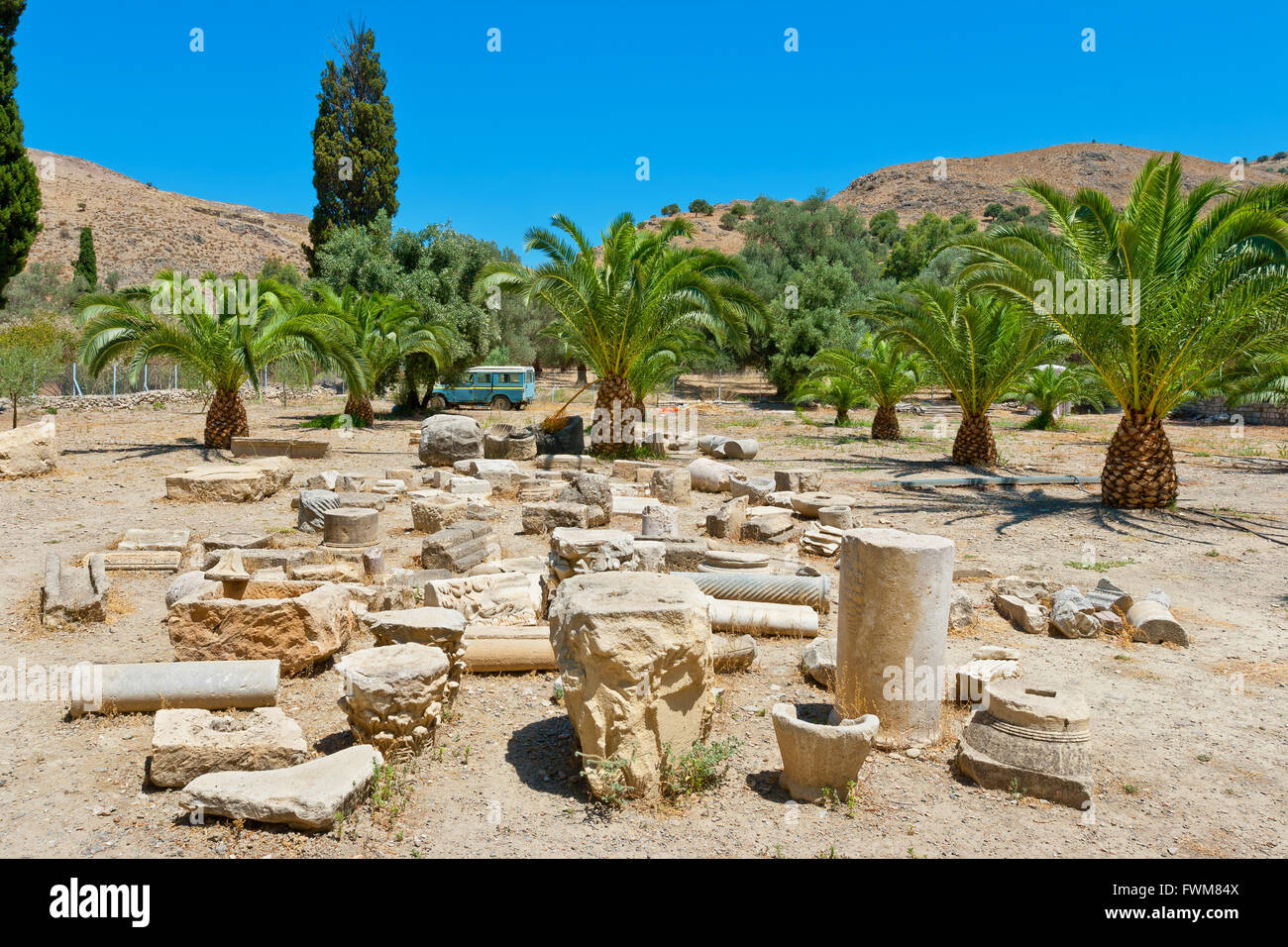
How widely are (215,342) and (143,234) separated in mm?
46398

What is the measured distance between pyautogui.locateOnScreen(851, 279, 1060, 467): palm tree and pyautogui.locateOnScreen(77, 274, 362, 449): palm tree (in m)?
11.7

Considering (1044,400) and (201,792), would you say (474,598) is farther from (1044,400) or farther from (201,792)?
(1044,400)

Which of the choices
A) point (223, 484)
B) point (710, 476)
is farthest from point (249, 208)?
point (710, 476)

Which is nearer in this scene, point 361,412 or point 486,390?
point 361,412

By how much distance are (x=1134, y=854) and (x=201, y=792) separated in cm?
464

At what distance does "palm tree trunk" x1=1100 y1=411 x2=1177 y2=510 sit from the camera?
11836 millimetres

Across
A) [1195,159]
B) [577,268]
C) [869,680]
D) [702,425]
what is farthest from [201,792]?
[1195,159]

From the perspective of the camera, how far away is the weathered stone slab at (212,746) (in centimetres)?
444

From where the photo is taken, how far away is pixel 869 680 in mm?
5164

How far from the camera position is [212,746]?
4512 millimetres

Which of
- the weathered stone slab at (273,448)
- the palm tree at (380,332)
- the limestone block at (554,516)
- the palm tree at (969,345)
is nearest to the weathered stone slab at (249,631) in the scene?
the limestone block at (554,516)

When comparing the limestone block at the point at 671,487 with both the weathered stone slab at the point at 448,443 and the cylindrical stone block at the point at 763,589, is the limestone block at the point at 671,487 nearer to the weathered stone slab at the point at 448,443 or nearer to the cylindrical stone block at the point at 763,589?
the weathered stone slab at the point at 448,443

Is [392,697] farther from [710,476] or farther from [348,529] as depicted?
[710,476]

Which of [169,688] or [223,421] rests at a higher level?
[223,421]
